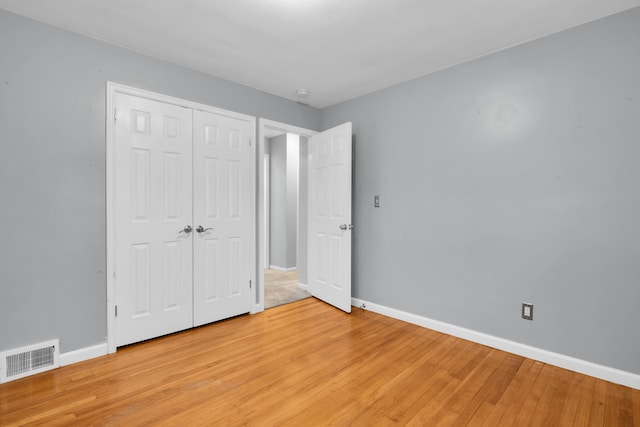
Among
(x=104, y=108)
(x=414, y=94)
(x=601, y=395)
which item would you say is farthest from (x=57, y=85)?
(x=601, y=395)

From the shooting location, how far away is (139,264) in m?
2.65

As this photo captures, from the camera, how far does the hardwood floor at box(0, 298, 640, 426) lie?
1.73 metres

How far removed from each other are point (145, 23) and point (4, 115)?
3.77 feet

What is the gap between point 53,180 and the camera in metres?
2.25

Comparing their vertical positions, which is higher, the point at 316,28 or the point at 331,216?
the point at 316,28

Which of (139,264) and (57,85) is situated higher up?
(57,85)

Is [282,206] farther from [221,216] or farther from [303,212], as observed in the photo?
[221,216]

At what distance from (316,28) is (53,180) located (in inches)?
89.3

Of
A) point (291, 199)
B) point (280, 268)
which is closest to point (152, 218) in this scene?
point (291, 199)

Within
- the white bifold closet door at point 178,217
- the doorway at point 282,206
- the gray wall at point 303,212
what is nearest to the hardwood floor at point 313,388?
the white bifold closet door at point 178,217

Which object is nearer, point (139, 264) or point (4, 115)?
point (4, 115)

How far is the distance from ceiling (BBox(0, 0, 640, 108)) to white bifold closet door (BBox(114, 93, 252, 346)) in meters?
0.55

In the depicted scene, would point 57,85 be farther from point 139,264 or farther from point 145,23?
point 139,264

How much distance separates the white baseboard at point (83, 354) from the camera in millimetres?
2279
